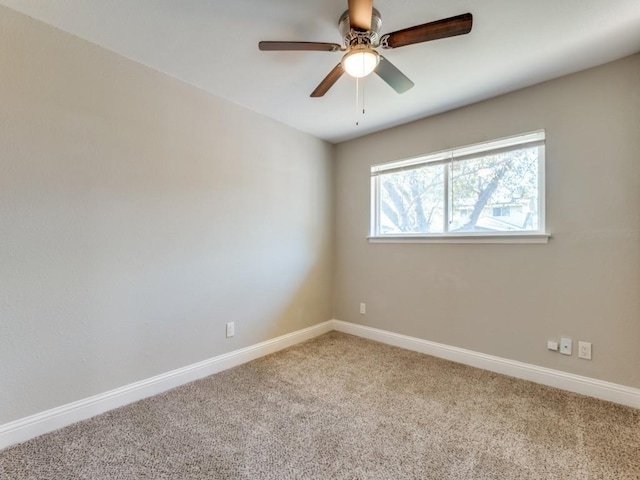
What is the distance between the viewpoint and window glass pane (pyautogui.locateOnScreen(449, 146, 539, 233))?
239 centimetres

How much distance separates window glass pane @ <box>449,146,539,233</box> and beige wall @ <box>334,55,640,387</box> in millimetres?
142

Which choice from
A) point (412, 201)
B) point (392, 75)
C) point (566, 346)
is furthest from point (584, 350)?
point (392, 75)

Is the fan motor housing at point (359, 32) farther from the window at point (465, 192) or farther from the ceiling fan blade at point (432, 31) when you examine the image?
the window at point (465, 192)

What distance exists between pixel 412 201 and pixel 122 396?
289 centimetres

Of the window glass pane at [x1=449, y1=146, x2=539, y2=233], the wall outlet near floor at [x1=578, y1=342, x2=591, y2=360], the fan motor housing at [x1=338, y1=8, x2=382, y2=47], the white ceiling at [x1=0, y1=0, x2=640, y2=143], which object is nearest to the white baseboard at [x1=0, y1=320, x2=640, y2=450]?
the wall outlet near floor at [x1=578, y1=342, x2=591, y2=360]

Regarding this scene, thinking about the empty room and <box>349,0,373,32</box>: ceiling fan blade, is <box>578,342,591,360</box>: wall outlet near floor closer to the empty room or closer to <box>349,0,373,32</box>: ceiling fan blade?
the empty room

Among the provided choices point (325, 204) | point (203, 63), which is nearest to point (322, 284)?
point (325, 204)

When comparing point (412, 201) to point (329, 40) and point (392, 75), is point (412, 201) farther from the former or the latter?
point (329, 40)

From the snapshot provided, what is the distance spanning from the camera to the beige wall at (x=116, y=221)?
5.38 feet

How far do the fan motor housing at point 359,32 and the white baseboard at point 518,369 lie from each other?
252 cm

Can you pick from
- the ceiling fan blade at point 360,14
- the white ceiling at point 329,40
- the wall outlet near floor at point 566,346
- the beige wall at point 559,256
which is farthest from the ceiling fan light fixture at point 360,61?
the wall outlet near floor at point 566,346

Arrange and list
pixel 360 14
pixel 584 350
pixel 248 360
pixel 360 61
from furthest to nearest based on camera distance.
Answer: pixel 248 360, pixel 584 350, pixel 360 61, pixel 360 14

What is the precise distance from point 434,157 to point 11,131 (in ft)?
9.99

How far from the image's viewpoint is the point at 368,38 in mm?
1516
